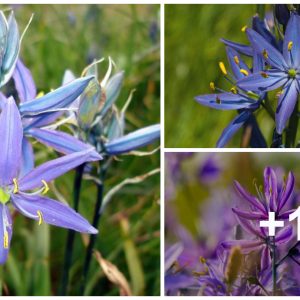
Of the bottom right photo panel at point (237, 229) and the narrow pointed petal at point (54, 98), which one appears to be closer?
the narrow pointed petal at point (54, 98)

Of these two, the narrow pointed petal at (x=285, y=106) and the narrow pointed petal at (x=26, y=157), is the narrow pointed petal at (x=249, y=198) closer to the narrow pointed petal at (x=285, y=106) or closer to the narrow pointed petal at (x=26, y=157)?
the narrow pointed petal at (x=285, y=106)

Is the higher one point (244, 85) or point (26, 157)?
point (244, 85)

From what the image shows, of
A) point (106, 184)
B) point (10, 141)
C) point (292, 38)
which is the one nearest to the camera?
point (10, 141)

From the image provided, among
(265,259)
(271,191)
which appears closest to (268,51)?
(271,191)

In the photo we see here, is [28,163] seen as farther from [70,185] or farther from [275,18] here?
[275,18]

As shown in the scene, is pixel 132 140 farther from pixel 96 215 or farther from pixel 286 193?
pixel 286 193

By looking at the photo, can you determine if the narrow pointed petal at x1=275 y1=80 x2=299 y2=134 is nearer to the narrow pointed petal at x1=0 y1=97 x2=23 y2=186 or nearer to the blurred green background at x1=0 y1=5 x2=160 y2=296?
the blurred green background at x1=0 y1=5 x2=160 y2=296

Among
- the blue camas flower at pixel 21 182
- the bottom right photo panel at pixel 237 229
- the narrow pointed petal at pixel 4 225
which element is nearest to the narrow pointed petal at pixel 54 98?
the blue camas flower at pixel 21 182
